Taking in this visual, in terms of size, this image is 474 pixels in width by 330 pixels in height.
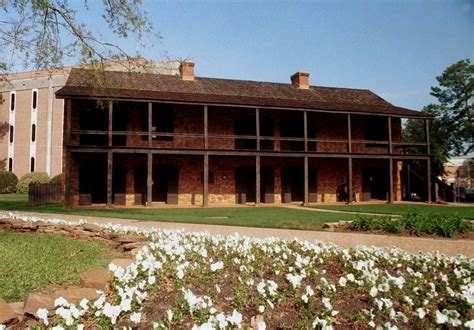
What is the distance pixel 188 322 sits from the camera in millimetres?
2939

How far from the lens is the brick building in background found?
1558 inches

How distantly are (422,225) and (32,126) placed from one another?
4147cm

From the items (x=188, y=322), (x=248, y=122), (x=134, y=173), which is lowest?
(x=188, y=322)

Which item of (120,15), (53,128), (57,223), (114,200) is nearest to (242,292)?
(57,223)

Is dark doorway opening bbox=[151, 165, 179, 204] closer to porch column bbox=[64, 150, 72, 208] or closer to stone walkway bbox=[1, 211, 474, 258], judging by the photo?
porch column bbox=[64, 150, 72, 208]

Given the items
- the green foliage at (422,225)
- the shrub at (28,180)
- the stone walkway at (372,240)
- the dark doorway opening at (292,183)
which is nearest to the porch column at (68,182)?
the stone walkway at (372,240)

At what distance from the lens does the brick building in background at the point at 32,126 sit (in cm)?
3956

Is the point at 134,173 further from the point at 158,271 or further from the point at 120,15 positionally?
the point at 158,271

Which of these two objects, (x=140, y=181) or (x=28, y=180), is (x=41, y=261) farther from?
(x=28, y=180)

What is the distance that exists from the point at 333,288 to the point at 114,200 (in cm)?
1774

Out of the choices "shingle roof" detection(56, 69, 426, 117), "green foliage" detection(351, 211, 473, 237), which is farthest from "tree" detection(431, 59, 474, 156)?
"green foliage" detection(351, 211, 473, 237)

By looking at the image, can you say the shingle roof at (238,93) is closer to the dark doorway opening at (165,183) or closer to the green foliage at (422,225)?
the dark doorway opening at (165,183)

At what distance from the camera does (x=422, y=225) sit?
28.0ft

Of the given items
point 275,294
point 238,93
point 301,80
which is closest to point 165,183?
point 238,93
